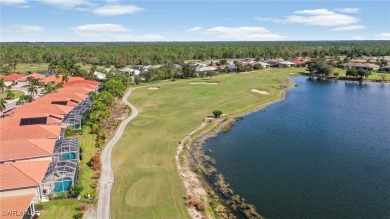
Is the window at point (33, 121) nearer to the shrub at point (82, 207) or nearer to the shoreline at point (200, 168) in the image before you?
the shoreline at point (200, 168)

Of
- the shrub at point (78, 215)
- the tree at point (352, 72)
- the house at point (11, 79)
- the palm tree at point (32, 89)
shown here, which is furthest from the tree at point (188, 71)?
the shrub at point (78, 215)

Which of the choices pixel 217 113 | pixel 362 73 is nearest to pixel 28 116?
pixel 217 113

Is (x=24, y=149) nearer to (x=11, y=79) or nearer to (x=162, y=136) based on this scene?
(x=162, y=136)

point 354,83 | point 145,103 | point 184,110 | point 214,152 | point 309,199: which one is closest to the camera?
point 309,199

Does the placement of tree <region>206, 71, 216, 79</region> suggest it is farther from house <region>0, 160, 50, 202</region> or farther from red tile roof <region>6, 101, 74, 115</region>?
house <region>0, 160, 50, 202</region>

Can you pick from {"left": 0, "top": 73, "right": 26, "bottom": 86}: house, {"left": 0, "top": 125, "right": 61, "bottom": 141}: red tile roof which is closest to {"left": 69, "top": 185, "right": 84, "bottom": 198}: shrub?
{"left": 0, "top": 125, "right": 61, "bottom": 141}: red tile roof

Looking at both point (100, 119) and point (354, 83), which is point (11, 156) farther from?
point (354, 83)

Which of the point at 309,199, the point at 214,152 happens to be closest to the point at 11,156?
the point at 214,152
